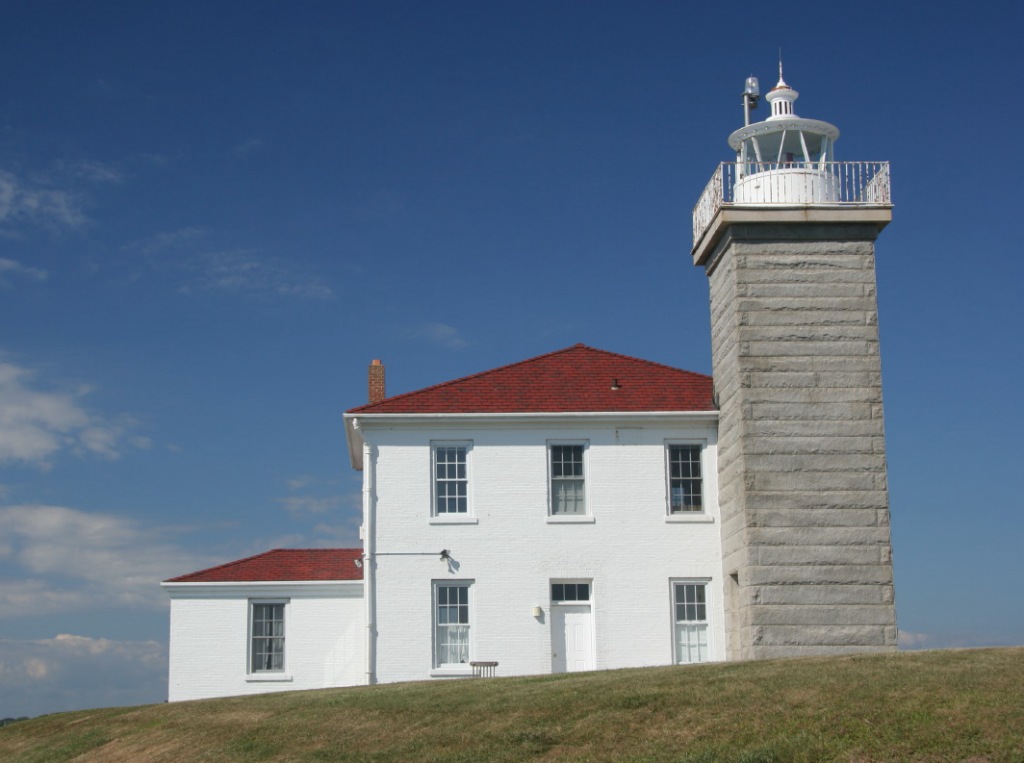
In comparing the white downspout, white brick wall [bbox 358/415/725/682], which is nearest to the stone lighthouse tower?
white brick wall [bbox 358/415/725/682]

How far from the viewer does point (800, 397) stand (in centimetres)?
2386

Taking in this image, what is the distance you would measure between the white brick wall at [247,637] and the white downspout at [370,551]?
1701 mm

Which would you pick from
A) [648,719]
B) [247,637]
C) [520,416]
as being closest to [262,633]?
[247,637]

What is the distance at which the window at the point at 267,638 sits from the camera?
26984 mm

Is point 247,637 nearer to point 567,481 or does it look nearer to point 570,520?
point 570,520

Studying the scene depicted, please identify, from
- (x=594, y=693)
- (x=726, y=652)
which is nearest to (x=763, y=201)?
(x=726, y=652)

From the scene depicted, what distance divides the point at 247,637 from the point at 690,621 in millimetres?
9105

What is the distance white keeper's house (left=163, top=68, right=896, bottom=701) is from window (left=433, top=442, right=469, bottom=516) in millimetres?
40

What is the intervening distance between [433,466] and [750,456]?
628cm

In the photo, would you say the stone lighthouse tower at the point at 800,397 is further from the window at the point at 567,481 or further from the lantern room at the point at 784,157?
the window at the point at 567,481

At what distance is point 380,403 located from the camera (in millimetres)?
26016

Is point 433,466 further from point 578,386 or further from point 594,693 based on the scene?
point 594,693

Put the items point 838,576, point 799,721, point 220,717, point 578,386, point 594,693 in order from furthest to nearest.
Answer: point 578,386 < point 838,576 < point 220,717 < point 594,693 < point 799,721

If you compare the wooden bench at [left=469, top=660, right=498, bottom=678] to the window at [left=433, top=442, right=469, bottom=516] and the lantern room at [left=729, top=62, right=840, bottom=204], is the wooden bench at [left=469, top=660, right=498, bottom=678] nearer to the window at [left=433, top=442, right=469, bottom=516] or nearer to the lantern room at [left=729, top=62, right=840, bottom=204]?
the window at [left=433, top=442, right=469, bottom=516]
